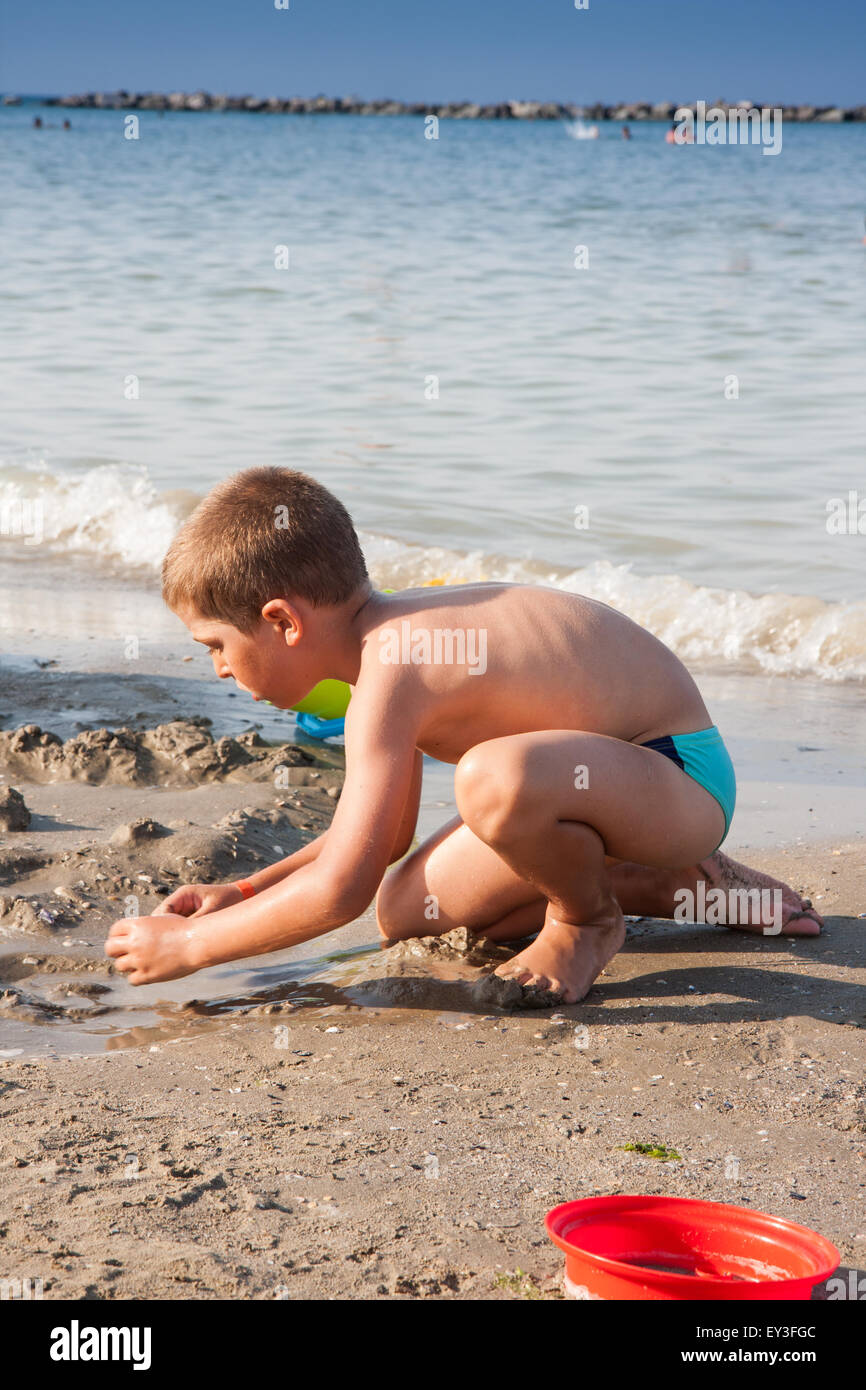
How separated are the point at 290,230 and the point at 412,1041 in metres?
20.0

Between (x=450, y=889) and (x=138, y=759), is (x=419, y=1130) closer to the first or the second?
(x=450, y=889)

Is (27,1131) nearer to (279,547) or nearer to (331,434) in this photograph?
(279,547)

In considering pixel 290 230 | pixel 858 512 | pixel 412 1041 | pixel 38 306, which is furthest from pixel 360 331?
pixel 412 1041

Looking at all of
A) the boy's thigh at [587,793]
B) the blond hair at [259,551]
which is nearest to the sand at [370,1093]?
the boy's thigh at [587,793]

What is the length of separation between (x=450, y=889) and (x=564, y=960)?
0.36m

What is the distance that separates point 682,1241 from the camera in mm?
1774

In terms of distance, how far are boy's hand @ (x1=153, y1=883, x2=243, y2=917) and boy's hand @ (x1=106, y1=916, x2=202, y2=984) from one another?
17 centimetres

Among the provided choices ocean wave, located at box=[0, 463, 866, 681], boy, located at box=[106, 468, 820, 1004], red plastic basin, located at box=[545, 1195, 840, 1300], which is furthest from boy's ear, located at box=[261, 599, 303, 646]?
ocean wave, located at box=[0, 463, 866, 681]

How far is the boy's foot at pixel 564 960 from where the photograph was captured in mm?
2645

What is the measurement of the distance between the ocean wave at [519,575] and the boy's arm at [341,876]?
2.92 m

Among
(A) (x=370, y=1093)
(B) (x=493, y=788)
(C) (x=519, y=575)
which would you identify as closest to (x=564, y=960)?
(B) (x=493, y=788)

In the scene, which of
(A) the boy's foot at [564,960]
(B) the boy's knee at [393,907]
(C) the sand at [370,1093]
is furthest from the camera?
(B) the boy's knee at [393,907]

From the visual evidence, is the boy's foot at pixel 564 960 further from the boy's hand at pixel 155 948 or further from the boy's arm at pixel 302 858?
the boy's hand at pixel 155 948

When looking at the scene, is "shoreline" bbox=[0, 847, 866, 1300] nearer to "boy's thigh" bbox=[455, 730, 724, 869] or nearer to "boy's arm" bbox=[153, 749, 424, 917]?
"boy's arm" bbox=[153, 749, 424, 917]
